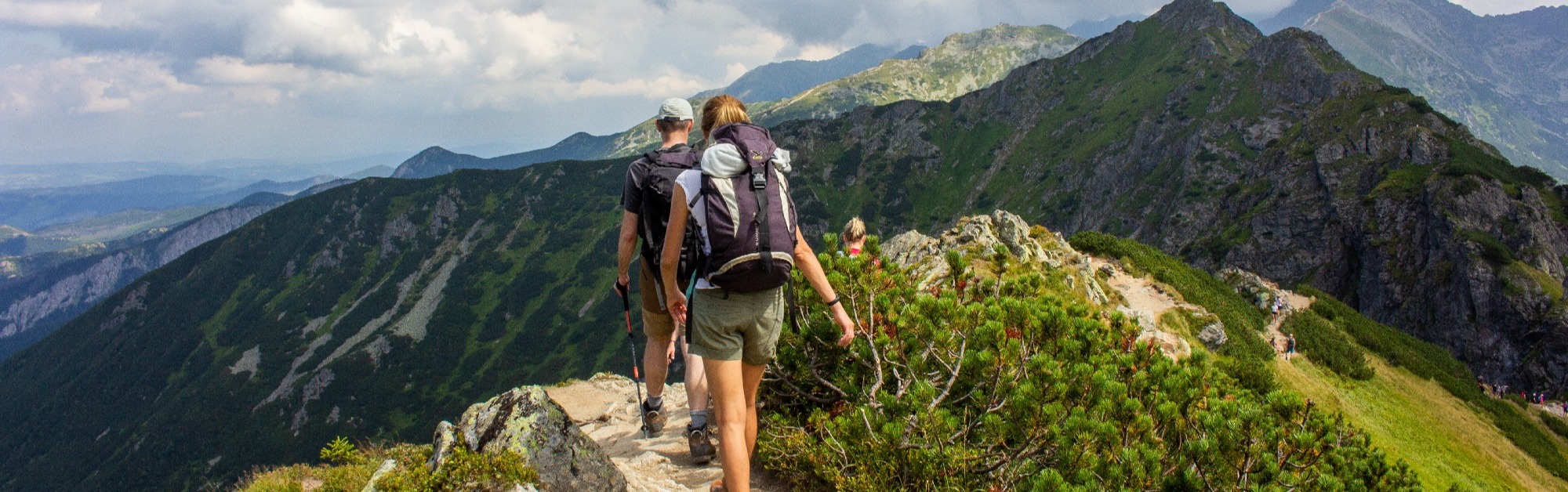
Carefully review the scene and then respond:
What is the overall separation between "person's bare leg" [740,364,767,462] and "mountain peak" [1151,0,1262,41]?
21369cm

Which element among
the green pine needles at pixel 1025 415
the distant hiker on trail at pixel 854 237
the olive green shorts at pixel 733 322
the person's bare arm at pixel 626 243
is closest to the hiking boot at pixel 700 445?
the green pine needles at pixel 1025 415

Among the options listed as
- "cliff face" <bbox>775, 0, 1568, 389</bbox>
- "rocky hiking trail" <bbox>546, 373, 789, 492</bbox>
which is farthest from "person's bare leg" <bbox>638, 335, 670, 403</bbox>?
"cliff face" <bbox>775, 0, 1568, 389</bbox>

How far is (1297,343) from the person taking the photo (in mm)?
29453

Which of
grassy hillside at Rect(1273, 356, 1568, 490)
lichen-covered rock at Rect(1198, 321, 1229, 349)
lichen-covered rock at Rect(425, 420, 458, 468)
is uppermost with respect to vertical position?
lichen-covered rock at Rect(425, 420, 458, 468)

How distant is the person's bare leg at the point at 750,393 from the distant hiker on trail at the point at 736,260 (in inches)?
0.5

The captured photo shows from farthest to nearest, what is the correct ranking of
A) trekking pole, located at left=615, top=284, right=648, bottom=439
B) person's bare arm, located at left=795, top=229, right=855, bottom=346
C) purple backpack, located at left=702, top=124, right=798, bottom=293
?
1. trekking pole, located at left=615, top=284, right=648, bottom=439
2. person's bare arm, located at left=795, top=229, right=855, bottom=346
3. purple backpack, located at left=702, top=124, right=798, bottom=293

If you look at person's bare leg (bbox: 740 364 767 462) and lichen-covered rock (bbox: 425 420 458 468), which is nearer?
person's bare leg (bbox: 740 364 767 462)

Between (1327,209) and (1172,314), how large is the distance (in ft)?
283

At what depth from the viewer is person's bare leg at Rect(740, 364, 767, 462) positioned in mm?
5238

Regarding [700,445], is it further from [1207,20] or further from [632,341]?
[1207,20]

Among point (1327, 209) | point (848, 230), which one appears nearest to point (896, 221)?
point (1327, 209)

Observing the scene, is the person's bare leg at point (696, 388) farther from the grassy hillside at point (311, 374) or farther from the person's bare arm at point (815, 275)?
the grassy hillside at point (311, 374)

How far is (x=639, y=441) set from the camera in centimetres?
909

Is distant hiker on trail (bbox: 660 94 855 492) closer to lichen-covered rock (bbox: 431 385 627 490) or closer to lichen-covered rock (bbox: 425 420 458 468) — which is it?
lichen-covered rock (bbox: 431 385 627 490)
